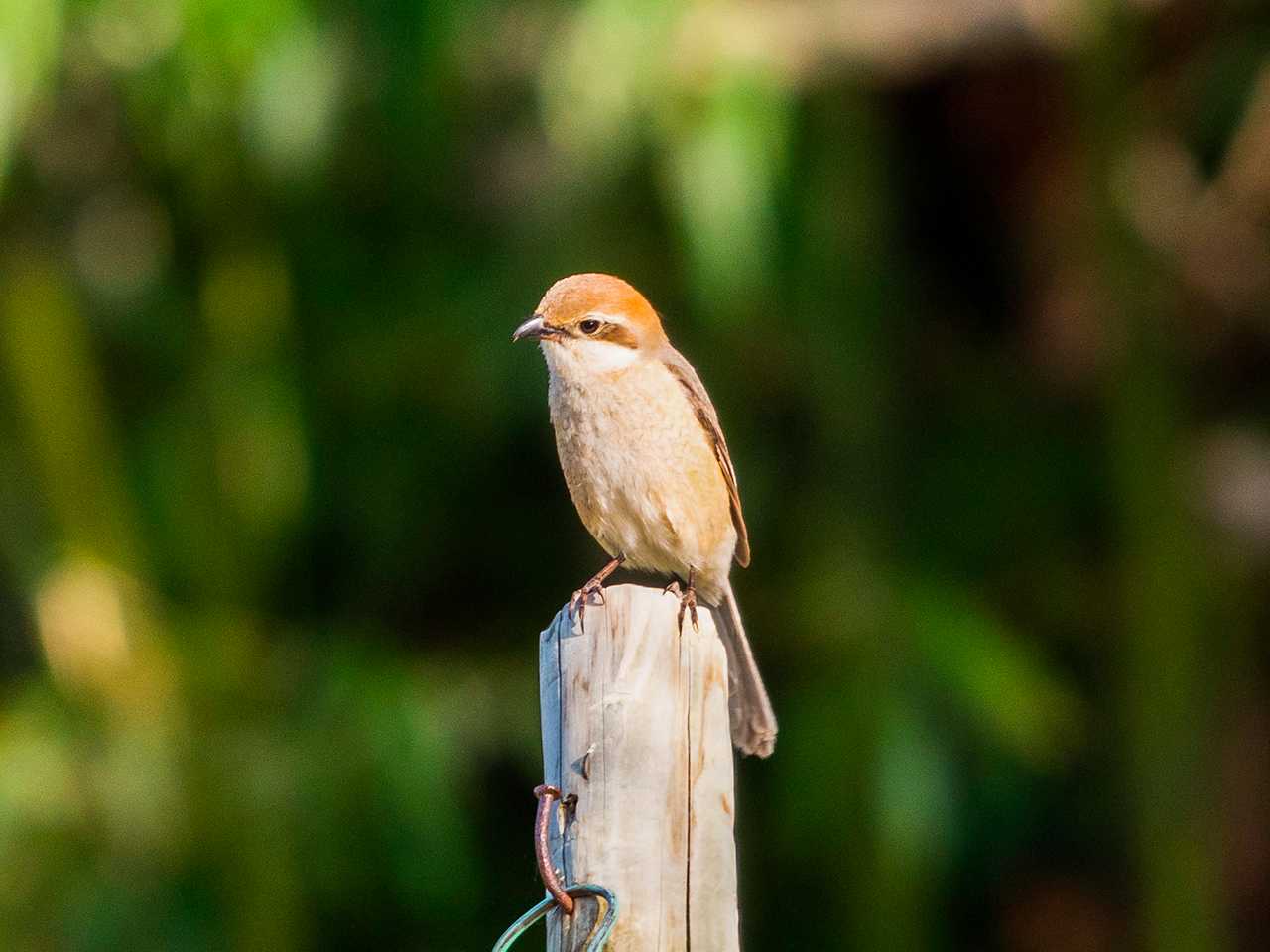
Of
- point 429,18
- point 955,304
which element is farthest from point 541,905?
point 955,304

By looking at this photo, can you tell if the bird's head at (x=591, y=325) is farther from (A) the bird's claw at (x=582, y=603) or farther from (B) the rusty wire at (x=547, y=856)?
(B) the rusty wire at (x=547, y=856)

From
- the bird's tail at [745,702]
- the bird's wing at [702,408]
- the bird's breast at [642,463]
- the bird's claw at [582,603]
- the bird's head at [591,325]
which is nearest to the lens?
the bird's claw at [582,603]

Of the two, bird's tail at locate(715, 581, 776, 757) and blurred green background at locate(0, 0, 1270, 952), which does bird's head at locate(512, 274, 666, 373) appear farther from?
blurred green background at locate(0, 0, 1270, 952)

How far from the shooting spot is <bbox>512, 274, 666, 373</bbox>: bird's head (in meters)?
3.54

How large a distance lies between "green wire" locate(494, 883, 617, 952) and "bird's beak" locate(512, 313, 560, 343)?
4.43ft

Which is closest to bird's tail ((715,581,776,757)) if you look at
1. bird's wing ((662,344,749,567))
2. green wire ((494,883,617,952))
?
bird's wing ((662,344,749,567))

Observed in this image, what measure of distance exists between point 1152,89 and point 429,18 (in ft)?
10.8

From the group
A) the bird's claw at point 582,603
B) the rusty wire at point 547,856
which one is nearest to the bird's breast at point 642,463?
the bird's claw at point 582,603

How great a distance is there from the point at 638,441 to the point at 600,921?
1392 millimetres

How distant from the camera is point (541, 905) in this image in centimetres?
251

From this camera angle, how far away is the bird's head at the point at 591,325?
11.6 feet

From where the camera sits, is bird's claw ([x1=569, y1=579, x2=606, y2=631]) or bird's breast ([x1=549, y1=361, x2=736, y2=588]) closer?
bird's claw ([x1=569, y1=579, x2=606, y2=631])

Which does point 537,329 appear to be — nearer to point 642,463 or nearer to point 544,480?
point 642,463

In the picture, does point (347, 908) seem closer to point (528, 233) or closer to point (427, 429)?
point (427, 429)
